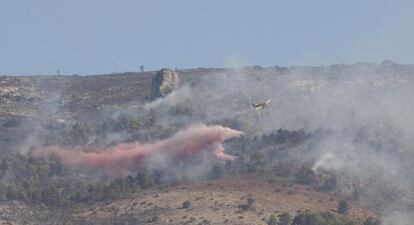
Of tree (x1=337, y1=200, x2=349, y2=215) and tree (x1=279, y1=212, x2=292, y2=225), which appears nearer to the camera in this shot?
tree (x1=279, y1=212, x2=292, y2=225)

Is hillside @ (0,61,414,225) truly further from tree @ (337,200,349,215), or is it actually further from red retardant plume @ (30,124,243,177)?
tree @ (337,200,349,215)

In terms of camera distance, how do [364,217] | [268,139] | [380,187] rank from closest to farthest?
[364,217]
[380,187]
[268,139]

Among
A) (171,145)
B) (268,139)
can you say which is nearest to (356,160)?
(268,139)

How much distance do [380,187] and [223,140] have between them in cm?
3796

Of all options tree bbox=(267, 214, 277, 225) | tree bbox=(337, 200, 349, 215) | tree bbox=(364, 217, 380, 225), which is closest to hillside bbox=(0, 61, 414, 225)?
tree bbox=(337, 200, 349, 215)

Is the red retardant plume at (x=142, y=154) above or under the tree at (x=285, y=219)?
above

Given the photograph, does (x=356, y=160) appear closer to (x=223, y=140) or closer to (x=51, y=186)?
(x=223, y=140)

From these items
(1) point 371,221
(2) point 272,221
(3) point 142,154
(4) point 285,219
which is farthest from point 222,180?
(1) point 371,221

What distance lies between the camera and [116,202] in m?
163

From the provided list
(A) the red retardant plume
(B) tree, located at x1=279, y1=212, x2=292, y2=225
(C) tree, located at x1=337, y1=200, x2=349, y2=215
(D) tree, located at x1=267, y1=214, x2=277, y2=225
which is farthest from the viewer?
(A) the red retardant plume

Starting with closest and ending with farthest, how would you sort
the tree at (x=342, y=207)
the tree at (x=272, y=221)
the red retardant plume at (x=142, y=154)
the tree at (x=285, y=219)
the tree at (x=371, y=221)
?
the tree at (x=371, y=221) → the tree at (x=272, y=221) → the tree at (x=285, y=219) → the tree at (x=342, y=207) → the red retardant plume at (x=142, y=154)

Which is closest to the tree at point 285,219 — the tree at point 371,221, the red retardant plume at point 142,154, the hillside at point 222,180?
the hillside at point 222,180

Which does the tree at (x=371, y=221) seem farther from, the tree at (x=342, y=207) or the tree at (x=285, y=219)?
the tree at (x=285, y=219)

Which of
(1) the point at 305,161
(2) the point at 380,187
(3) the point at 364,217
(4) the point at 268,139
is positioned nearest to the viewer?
(3) the point at 364,217
